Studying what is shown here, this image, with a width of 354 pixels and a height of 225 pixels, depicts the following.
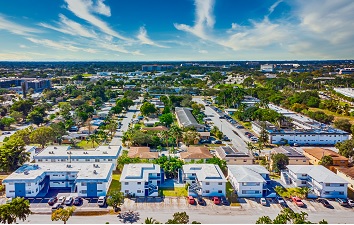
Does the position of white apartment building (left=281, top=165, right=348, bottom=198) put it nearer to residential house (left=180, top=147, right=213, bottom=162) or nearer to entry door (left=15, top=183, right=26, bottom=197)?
residential house (left=180, top=147, right=213, bottom=162)

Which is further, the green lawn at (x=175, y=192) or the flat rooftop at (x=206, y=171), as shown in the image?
the flat rooftop at (x=206, y=171)

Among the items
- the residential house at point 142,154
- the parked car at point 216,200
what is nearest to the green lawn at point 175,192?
the parked car at point 216,200

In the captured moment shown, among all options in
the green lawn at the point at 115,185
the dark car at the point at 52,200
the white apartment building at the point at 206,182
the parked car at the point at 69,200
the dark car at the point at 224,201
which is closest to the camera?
the parked car at the point at 69,200

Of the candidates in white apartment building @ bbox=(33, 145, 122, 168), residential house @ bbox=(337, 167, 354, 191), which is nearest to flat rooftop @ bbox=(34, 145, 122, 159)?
white apartment building @ bbox=(33, 145, 122, 168)

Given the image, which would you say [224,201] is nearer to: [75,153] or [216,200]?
[216,200]

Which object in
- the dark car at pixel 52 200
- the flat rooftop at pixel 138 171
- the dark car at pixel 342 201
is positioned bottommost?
the dark car at pixel 52 200

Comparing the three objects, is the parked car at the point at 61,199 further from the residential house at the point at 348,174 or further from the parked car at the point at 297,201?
the residential house at the point at 348,174

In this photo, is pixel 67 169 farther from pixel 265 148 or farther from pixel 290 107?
pixel 290 107

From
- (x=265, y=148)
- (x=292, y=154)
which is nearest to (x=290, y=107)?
(x=265, y=148)
